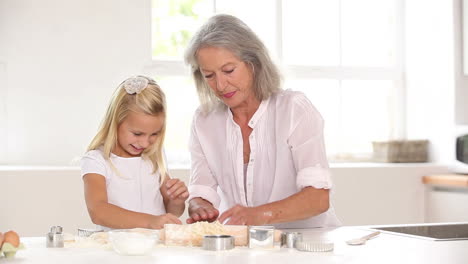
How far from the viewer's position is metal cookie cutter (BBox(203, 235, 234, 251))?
67.4 inches

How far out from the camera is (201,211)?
2309 mm

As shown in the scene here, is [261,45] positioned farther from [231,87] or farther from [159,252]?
[159,252]

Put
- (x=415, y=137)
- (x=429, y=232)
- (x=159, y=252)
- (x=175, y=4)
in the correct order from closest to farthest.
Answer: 1. (x=159, y=252)
2. (x=429, y=232)
3. (x=175, y=4)
4. (x=415, y=137)

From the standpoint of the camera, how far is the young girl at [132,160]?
7.85 ft

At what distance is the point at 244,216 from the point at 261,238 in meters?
0.41

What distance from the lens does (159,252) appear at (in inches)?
66.6

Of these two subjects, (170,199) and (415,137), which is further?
(415,137)

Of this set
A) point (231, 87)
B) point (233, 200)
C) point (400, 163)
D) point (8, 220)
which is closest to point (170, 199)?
point (233, 200)

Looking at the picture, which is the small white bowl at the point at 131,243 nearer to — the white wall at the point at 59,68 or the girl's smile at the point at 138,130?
the girl's smile at the point at 138,130

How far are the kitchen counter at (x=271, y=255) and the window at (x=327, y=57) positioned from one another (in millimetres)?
2777

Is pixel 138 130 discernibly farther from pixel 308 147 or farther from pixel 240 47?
pixel 308 147

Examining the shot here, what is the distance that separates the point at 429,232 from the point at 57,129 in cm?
255

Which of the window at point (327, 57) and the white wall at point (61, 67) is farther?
the window at point (327, 57)

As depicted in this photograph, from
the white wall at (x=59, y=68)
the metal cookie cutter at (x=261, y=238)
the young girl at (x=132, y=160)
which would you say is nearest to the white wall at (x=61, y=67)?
the white wall at (x=59, y=68)
